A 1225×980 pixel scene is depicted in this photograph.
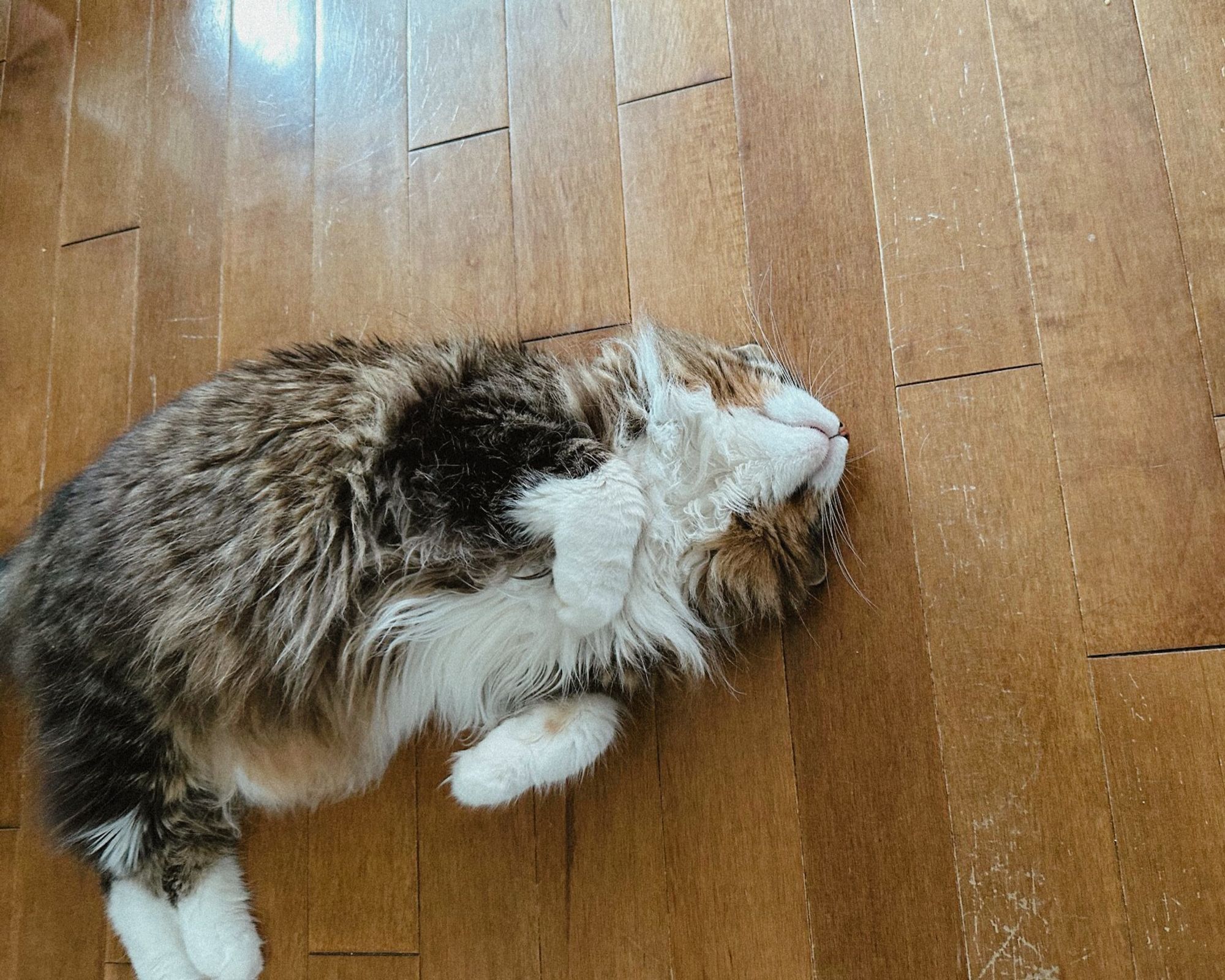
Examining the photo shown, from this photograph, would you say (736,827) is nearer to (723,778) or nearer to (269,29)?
(723,778)

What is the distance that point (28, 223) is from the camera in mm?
2023

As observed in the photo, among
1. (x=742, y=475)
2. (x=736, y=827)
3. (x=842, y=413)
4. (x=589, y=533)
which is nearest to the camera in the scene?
(x=589, y=533)

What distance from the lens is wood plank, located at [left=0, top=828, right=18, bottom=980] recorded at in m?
1.66

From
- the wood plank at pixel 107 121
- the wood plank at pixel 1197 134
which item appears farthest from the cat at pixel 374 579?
the wood plank at pixel 107 121

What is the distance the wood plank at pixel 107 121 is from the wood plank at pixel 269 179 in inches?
10.1

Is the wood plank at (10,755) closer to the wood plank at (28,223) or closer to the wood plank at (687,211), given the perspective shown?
the wood plank at (28,223)

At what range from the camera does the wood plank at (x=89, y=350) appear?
1.87 m

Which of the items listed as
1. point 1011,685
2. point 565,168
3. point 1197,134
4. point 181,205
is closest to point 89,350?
point 181,205

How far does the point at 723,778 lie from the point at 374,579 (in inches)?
28.5

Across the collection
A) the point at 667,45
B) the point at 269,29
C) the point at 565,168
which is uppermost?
the point at 269,29

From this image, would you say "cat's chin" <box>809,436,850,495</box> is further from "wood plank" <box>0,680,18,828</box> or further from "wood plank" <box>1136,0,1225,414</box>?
"wood plank" <box>0,680,18,828</box>

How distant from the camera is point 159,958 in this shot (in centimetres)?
145

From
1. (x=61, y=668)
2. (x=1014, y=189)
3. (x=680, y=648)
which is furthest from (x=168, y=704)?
(x=1014, y=189)

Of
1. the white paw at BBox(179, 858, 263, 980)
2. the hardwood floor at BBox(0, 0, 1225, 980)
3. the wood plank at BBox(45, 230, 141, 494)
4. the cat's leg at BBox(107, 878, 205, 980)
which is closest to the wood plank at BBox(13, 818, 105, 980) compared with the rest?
→ the hardwood floor at BBox(0, 0, 1225, 980)
